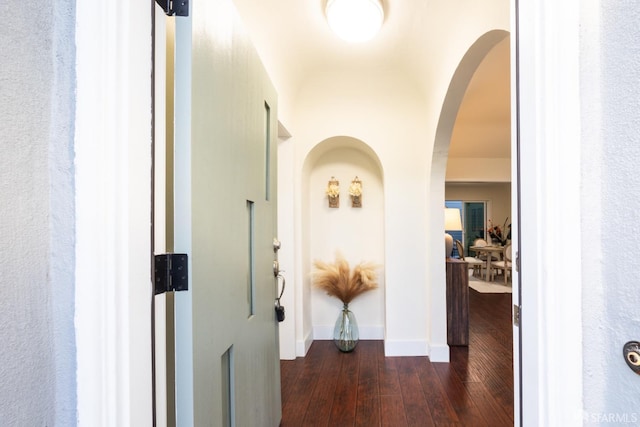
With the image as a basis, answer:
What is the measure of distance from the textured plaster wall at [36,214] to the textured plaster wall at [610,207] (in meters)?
1.02

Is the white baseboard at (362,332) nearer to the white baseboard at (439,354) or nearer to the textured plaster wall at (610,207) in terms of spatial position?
the white baseboard at (439,354)

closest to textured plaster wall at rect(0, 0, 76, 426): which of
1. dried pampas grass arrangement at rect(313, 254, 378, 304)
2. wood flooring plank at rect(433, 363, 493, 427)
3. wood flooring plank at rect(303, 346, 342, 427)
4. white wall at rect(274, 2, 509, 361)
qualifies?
wood flooring plank at rect(303, 346, 342, 427)

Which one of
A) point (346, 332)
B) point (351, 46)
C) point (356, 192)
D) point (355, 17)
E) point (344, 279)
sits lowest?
point (346, 332)

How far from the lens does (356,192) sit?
11.1 ft

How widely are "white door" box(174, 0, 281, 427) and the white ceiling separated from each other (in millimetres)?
649

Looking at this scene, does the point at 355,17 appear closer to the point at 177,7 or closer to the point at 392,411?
the point at 177,7

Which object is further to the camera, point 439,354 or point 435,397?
point 439,354

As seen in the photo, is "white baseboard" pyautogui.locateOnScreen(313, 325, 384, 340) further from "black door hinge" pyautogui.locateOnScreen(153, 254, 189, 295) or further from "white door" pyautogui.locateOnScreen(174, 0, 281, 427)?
"black door hinge" pyautogui.locateOnScreen(153, 254, 189, 295)

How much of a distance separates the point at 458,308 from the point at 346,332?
1170 mm

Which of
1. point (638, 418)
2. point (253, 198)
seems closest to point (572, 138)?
point (638, 418)

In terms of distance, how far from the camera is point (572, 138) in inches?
24.9

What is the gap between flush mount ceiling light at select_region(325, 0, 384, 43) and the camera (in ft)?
6.05

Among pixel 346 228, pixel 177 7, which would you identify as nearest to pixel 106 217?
pixel 177 7

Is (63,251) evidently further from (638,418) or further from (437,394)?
Result: (437,394)
